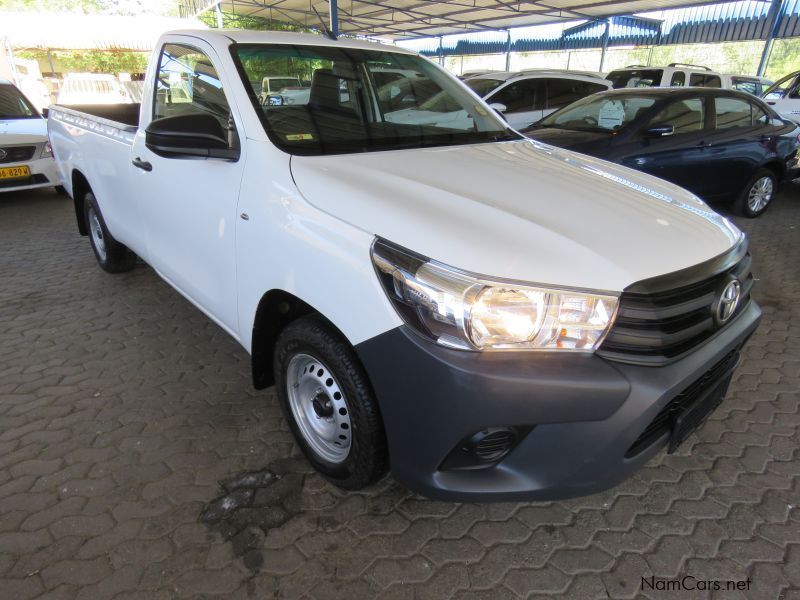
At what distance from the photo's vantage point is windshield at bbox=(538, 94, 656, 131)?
20.1 ft

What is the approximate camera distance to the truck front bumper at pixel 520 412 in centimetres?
153

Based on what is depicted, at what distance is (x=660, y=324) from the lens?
1.64m

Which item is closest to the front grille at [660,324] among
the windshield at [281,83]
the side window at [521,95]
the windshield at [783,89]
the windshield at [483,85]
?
the windshield at [281,83]

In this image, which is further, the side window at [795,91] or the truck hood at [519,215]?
the side window at [795,91]

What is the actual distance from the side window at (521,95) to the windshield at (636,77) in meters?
3.12

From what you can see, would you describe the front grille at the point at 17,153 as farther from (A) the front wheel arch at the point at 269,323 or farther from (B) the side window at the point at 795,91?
(B) the side window at the point at 795,91

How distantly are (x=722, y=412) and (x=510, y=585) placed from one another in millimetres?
1785

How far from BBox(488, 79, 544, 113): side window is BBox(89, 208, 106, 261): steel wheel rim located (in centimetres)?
700

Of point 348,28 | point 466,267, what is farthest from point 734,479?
point 348,28

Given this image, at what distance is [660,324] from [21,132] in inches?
329

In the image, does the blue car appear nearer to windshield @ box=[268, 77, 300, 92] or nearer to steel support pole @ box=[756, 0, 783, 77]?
windshield @ box=[268, 77, 300, 92]

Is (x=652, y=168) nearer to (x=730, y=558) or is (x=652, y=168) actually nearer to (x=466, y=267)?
(x=730, y=558)

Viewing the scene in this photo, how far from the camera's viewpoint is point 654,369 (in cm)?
162

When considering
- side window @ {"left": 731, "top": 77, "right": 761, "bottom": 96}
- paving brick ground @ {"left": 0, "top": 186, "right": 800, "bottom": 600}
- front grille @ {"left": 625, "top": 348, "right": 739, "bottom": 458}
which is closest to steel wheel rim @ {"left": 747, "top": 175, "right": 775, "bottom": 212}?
paving brick ground @ {"left": 0, "top": 186, "right": 800, "bottom": 600}
